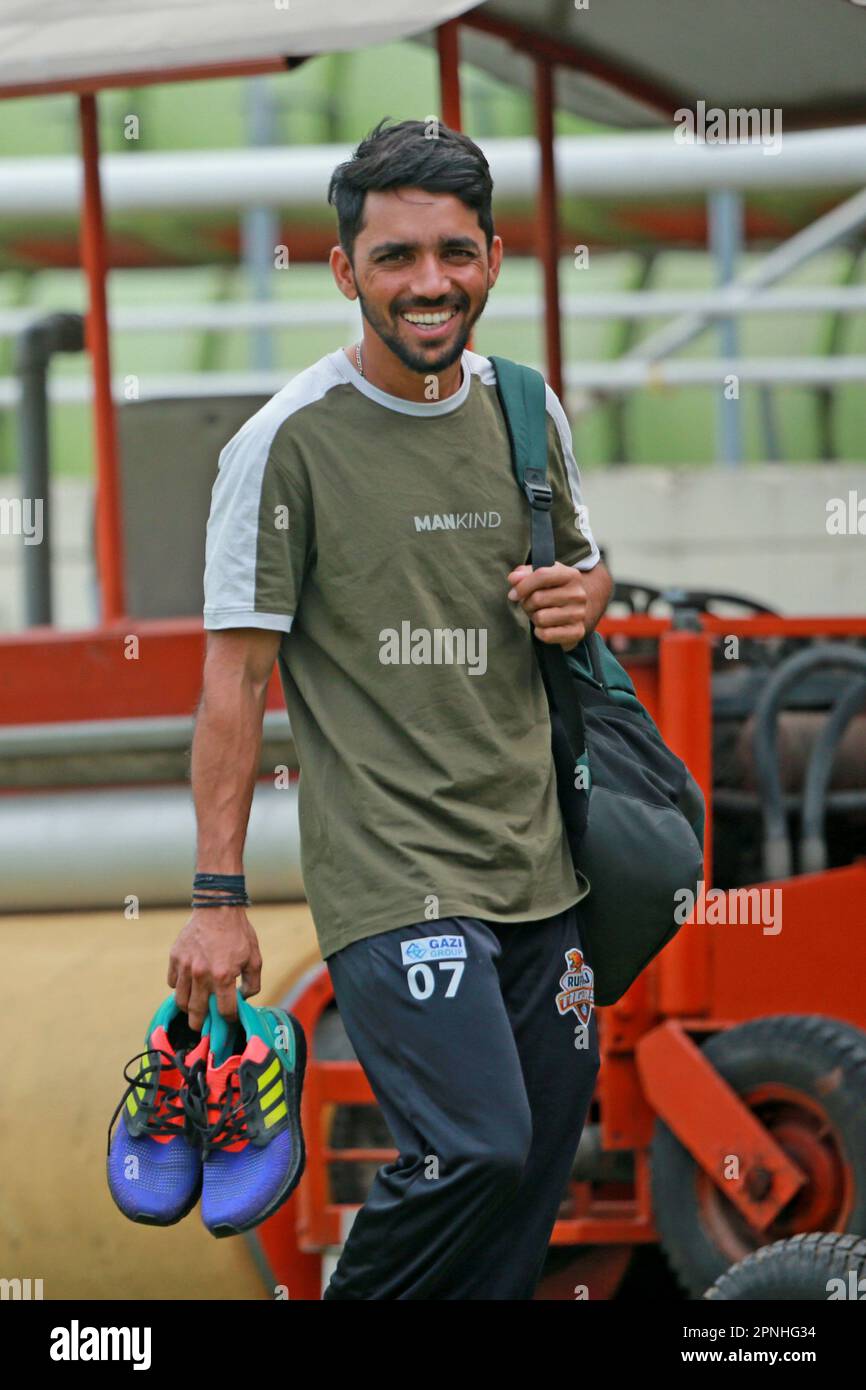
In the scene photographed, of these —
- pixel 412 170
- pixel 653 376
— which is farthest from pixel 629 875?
pixel 653 376

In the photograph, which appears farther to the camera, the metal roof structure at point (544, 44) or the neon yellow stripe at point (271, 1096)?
the metal roof structure at point (544, 44)

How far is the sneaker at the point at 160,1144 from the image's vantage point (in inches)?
131

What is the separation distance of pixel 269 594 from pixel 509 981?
669 mm

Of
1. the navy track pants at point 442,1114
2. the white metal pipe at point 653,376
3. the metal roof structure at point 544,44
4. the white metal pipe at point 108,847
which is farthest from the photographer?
the white metal pipe at point 653,376

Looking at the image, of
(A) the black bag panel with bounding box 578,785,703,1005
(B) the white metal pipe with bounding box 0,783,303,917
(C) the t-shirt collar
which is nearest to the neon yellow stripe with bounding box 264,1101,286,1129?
(A) the black bag panel with bounding box 578,785,703,1005

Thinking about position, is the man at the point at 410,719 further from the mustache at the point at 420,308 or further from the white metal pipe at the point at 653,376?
the white metal pipe at the point at 653,376

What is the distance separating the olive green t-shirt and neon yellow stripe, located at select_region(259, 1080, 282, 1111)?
0.21 m

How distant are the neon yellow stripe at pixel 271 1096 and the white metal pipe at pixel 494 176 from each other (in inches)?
277

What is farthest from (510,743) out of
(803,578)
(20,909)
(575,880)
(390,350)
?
(803,578)

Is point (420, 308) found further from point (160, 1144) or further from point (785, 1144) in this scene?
point (785, 1144)

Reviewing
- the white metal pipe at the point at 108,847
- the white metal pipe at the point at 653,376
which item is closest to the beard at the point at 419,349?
the white metal pipe at the point at 108,847

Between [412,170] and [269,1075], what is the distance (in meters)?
1.31

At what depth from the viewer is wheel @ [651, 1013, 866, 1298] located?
14.1 feet

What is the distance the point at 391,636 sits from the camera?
330 cm
